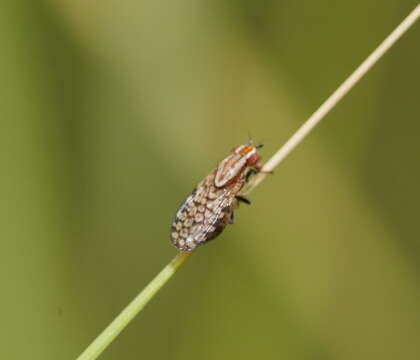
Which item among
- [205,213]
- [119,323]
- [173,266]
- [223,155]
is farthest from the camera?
[223,155]

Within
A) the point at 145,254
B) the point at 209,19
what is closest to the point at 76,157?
the point at 145,254

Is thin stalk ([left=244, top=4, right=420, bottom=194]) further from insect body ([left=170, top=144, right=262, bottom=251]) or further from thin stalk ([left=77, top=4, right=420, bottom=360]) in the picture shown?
insect body ([left=170, top=144, right=262, bottom=251])

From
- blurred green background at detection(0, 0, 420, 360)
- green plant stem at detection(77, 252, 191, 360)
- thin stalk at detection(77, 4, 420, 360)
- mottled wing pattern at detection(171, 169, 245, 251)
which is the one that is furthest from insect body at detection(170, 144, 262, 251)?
green plant stem at detection(77, 252, 191, 360)

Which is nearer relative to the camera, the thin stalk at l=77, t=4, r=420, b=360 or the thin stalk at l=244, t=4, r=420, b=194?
the thin stalk at l=77, t=4, r=420, b=360

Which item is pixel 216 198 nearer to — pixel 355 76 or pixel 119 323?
pixel 355 76

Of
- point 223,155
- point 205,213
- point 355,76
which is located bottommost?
point 205,213

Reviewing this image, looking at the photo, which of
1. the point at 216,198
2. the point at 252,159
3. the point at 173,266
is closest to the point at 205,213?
the point at 216,198

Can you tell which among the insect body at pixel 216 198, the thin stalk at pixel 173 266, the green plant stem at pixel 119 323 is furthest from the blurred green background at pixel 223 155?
the green plant stem at pixel 119 323
